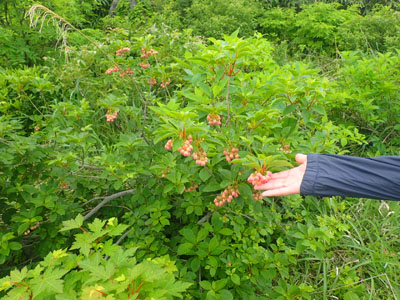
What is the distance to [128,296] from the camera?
0.99 metres

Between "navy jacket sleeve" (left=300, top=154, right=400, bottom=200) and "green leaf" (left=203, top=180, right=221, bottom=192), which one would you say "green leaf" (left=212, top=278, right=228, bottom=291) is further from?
"navy jacket sleeve" (left=300, top=154, right=400, bottom=200)

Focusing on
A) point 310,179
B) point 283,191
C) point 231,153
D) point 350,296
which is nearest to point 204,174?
point 231,153

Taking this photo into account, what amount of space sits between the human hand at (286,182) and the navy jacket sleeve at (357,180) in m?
0.06

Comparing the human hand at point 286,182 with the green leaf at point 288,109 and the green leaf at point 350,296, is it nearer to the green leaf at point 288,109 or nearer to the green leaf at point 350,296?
the green leaf at point 288,109

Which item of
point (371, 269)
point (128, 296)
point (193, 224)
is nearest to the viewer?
point (128, 296)

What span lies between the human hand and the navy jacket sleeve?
0.06 metres

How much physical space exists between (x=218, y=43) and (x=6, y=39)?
3.74 m

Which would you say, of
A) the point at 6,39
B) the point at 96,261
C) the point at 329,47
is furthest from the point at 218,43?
the point at 329,47

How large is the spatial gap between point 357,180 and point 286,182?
0.30 m

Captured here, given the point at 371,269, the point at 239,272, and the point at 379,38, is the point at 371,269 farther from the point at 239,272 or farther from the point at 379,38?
the point at 379,38

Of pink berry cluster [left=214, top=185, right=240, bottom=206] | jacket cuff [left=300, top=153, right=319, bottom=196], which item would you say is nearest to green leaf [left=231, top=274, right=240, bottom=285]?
pink berry cluster [left=214, top=185, right=240, bottom=206]

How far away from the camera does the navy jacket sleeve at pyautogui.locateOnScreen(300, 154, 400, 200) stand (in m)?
1.32

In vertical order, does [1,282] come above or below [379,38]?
above

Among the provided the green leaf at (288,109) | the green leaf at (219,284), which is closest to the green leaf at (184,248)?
the green leaf at (219,284)
